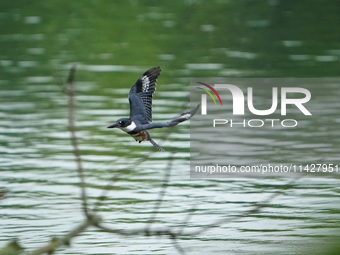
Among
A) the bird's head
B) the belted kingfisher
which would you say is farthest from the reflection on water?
the bird's head

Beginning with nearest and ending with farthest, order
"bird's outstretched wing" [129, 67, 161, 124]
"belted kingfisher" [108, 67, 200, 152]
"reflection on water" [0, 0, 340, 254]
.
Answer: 1. "belted kingfisher" [108, 67, 200, 152]
2. "bird's outstretched wing" [129, 67, 161, 124]
3. "reflection on water" [0, 0, 340, 254]

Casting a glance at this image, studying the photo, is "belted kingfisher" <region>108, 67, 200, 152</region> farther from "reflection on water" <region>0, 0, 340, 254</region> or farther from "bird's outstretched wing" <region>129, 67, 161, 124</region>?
"reflection on water" <region>0, 0, 340, 254</region>

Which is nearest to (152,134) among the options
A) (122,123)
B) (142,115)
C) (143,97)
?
(143,97)

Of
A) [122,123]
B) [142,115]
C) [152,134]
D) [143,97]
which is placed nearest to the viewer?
[122,123]

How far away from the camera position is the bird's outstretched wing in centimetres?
381

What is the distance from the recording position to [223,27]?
1029 inches

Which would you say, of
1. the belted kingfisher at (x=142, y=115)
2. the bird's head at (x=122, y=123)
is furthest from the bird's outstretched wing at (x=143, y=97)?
the bird's head at (x=122, y=123)

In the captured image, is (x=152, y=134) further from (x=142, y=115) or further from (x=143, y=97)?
(x=142, y=115)

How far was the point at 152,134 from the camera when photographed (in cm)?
1250

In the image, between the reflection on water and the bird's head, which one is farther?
the reflection on water

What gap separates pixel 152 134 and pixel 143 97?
27.5ft

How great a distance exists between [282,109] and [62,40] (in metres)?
11.2

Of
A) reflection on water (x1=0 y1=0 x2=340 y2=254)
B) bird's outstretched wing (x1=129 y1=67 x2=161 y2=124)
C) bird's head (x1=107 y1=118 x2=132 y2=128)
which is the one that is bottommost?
reflection on water (x1=0 y1=0 x2=340 y2=254)

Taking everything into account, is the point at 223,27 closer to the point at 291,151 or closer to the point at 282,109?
the point at 282,109
